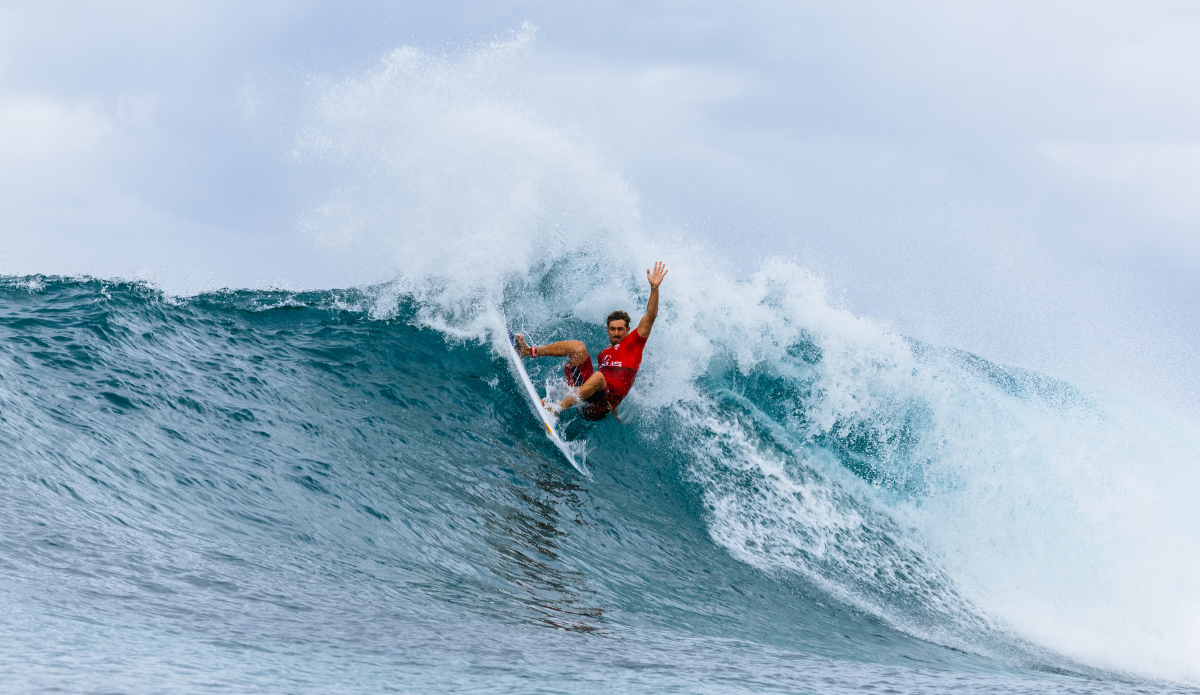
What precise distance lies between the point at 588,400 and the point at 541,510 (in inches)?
76.1

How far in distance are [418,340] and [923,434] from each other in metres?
6.62

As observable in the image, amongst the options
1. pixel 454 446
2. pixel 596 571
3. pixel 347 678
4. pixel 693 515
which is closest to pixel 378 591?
pixel 347 678

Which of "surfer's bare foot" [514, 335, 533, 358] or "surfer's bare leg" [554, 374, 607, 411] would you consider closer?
"surfer's bare leg" [554, 374, 607, 411]

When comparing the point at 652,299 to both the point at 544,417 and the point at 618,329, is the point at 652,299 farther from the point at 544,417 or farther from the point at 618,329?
the point at 544,417

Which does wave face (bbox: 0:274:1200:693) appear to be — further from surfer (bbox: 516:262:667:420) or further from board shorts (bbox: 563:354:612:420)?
surfer (bbox: 516:262:667:420)

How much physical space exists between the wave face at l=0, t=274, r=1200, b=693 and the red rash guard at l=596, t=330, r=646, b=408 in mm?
889

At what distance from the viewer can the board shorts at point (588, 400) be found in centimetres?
865

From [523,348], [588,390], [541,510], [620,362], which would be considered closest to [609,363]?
[620,362]

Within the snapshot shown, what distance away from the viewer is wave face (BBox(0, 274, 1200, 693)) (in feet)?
13.2

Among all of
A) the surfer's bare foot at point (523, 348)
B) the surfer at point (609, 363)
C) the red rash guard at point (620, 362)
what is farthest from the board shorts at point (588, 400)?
the surfer's bare foot at point (523, 348)

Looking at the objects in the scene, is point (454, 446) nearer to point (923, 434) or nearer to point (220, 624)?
point (220, 624)

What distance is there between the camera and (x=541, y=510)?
275 inches

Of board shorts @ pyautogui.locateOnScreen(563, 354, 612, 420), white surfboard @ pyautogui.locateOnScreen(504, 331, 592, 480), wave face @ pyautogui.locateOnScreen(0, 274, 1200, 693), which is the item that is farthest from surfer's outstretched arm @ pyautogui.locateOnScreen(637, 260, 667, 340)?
wave face @ pyautogui.locateOnScreen(0, 274, 1200, 693)

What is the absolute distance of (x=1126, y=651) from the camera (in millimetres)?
6898
